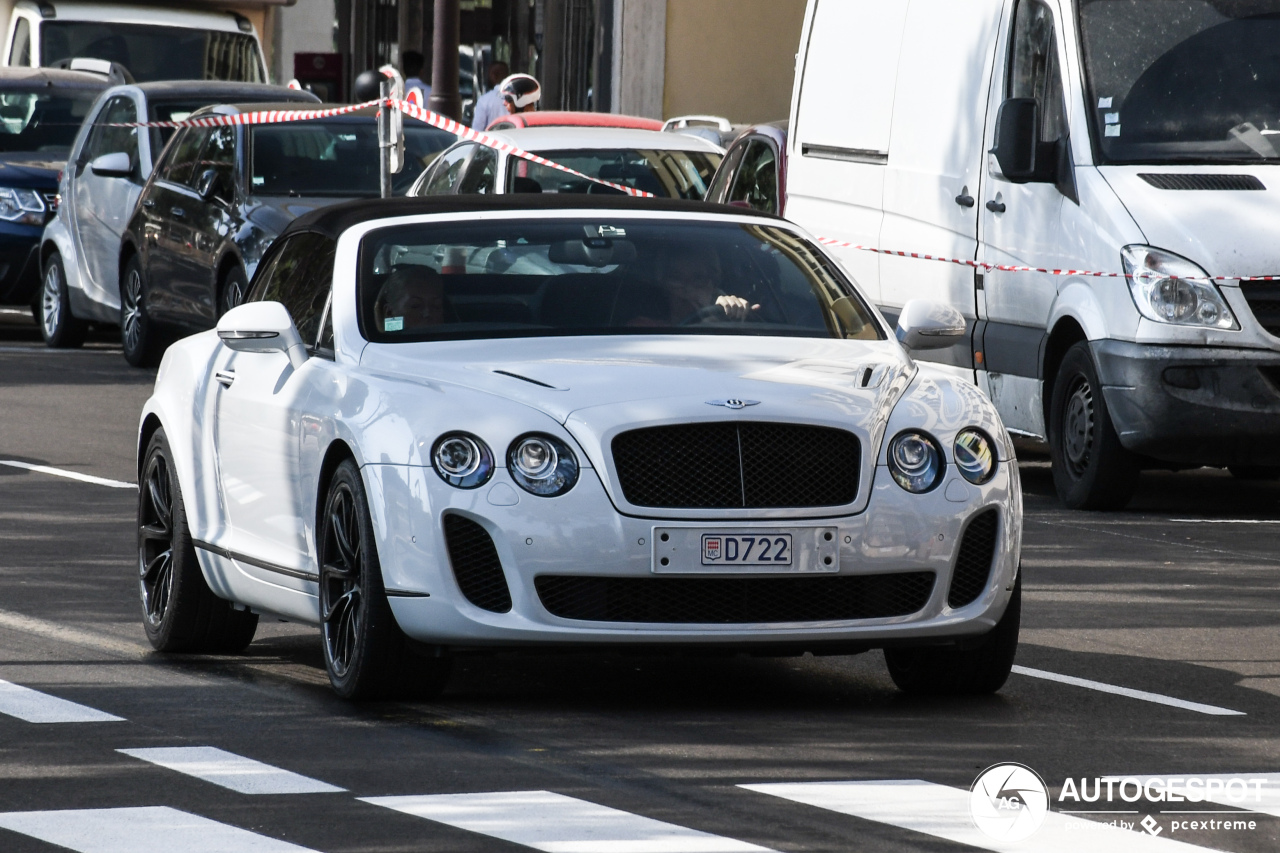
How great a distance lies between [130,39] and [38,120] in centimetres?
477

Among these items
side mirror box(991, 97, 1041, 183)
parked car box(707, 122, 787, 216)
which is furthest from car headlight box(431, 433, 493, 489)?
parked car box(707, 122, 787, 216)

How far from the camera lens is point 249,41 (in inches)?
1124

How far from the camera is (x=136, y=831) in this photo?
19.0 ft

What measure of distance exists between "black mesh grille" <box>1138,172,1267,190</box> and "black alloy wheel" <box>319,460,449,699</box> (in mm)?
5696

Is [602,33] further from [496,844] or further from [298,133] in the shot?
[496,844]

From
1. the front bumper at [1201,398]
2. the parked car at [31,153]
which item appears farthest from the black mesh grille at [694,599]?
the parked car at [31,153]

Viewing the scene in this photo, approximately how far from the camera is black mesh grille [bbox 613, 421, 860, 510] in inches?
Answer: 280

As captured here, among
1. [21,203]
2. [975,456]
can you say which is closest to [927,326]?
[975,456]

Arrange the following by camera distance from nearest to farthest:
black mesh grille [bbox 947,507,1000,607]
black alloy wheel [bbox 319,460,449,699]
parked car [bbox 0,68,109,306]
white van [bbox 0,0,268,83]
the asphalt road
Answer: the asphalt road, black alloy wheel [bbox 319,460,449,699], black mesh grille [bbox 947,507,1000,607], parked car [bbox 0,68,109,306], white van [bbox 0,0,268,83]

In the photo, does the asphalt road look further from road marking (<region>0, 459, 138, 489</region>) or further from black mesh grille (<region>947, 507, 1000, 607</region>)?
road marking (<region>0, 459, 138, 489</region>)

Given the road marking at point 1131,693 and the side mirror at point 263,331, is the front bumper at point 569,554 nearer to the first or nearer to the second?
the road marking at point 1131,693

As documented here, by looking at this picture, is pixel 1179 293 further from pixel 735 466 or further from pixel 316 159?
pixel 316 159

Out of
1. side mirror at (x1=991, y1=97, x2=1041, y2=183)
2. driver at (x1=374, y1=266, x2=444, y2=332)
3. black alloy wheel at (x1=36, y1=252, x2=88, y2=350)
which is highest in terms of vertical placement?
side mirror at (x1=991, y1=97, x2=1041, y2=183)

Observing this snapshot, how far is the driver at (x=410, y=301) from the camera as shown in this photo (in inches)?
315
